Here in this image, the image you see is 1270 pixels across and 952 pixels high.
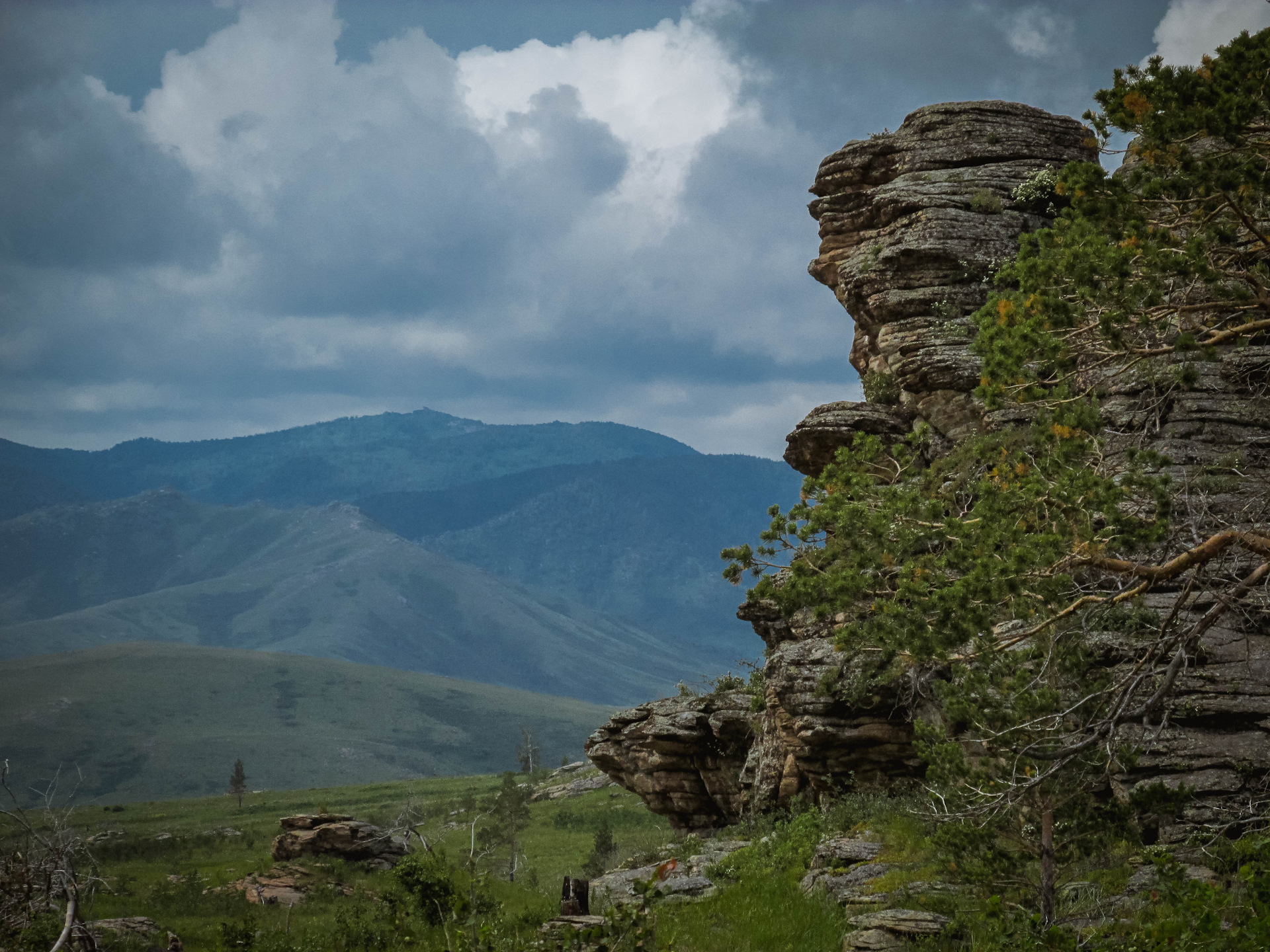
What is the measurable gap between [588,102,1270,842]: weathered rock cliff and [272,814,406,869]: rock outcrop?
11.9 metres

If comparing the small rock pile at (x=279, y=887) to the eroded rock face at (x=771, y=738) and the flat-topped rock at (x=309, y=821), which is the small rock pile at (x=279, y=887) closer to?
the flat-topped rock at (x=309, y=821)

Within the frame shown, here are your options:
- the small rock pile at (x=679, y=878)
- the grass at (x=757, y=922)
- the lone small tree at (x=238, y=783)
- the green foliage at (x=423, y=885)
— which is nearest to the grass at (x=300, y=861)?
the green foliage at (x=423, y=885)

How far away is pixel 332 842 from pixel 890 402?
30.4 metres

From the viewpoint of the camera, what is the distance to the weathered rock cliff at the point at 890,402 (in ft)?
68.5

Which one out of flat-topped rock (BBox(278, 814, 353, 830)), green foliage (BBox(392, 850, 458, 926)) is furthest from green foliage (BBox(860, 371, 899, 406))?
flat-topped rock (BBox(278, 814, 353, 830))

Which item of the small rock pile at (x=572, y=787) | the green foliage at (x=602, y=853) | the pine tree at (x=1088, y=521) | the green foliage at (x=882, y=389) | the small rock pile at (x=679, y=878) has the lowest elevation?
the small rock pile at (x=572, y=787)

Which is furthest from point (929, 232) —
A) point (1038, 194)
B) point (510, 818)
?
point (510, 818)

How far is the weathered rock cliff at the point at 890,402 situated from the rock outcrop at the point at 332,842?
467 inches

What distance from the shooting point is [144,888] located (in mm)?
42656

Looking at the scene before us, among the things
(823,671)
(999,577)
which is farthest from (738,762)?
(999,577)

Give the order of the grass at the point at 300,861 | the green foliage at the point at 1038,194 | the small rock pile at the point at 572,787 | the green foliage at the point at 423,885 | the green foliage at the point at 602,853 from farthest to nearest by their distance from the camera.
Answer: the small rock pile at the point at 572,787 → the green foliage at the point at 602,853 → the green foliage at the point at 1038,194 → the grass at the point at 300,861 → the green foliage at the point at 423,885

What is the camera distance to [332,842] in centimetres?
4319

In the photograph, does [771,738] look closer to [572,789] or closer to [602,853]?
[602,853]

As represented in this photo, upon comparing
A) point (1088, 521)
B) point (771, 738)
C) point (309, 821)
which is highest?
point (1088, 521)
